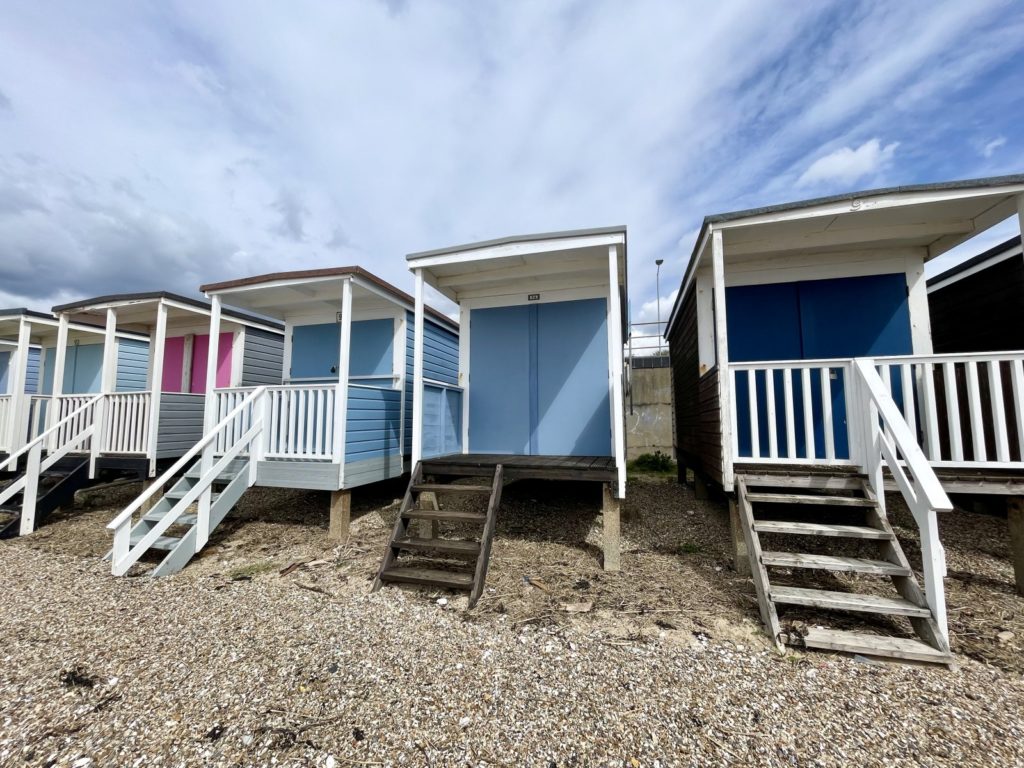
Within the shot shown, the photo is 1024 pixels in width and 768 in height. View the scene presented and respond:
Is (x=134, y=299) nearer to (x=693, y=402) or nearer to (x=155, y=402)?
(x=155, y=402)

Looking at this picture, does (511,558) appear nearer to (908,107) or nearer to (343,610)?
(343,610)

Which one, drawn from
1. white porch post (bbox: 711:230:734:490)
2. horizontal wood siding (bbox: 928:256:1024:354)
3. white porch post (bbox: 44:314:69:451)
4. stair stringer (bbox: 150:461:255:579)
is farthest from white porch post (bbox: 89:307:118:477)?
horizontal wood siding (bbox: 928:256:1024:354)

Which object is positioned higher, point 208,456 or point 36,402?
point 36,402

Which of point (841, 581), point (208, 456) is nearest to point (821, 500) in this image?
point (841, 581)

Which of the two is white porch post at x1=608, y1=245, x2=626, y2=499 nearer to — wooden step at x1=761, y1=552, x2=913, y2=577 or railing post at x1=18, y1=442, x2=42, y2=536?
wooden step at x1=761, y1=552, x2=913, y2=577

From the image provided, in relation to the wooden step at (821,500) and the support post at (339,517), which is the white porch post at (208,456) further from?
the wooden step at (821,500)

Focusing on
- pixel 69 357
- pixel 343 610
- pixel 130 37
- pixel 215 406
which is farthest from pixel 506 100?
pixel 69 357

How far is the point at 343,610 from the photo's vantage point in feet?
9.45

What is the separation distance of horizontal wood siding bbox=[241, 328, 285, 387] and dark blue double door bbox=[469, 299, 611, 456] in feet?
14.1

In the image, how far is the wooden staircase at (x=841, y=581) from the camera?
7.44 feet

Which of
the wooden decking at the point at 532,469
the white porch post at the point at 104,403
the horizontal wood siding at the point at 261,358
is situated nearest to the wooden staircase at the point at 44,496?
the white porch post at the point at 104,403

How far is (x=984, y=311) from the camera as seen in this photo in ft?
15.6

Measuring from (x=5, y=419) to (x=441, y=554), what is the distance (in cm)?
831

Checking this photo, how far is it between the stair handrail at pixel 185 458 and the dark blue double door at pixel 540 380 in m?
2.66
